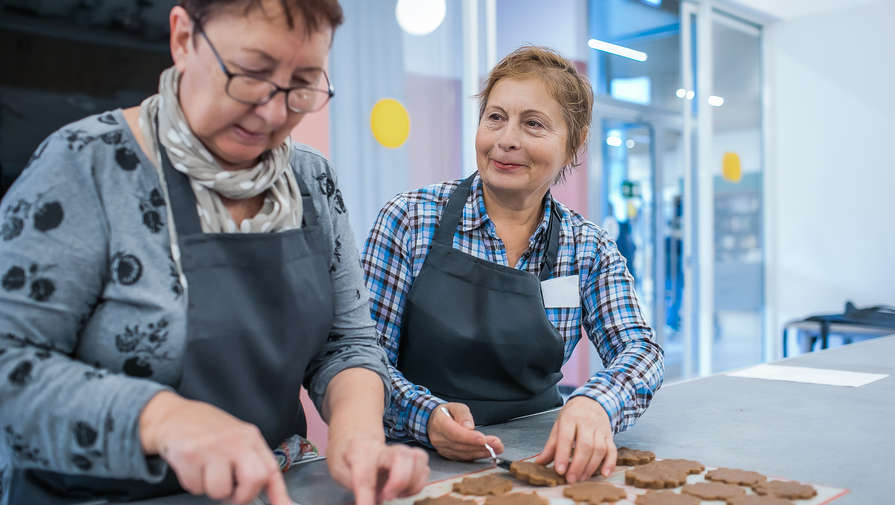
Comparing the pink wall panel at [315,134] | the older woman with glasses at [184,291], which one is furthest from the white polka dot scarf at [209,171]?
the pink wall panel at [315,134]

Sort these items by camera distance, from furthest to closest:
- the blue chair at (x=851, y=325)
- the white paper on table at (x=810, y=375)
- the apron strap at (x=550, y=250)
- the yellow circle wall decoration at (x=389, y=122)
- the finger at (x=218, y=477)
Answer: the blue chair at (x=851, y=325)
the yellow circle wall decoration at (x=389, y=122)
the white paper on table at (x=810, y=375)
the apron strap at (x=550, y=250)
the finger at (x=218, y=477)

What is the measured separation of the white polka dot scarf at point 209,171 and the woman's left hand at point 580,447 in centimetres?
57

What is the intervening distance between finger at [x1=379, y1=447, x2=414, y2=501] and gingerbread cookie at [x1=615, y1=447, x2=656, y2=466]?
0.47 metres

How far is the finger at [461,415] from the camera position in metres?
1.32

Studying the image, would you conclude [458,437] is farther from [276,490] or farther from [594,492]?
[276,490]

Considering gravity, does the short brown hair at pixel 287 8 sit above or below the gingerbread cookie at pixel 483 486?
above

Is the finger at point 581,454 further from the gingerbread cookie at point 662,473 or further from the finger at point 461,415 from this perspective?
the finger at point 461,415

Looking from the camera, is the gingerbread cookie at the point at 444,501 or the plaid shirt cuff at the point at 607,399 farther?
the plaid shirt cuff at the point at 607,399

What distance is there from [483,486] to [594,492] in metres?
0.17

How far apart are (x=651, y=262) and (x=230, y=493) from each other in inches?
202

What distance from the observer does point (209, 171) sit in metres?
1.02

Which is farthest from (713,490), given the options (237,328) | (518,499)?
(237,328)

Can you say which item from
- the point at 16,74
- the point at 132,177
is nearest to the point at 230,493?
the point at 132,177

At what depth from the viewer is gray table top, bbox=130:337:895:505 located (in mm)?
1149
